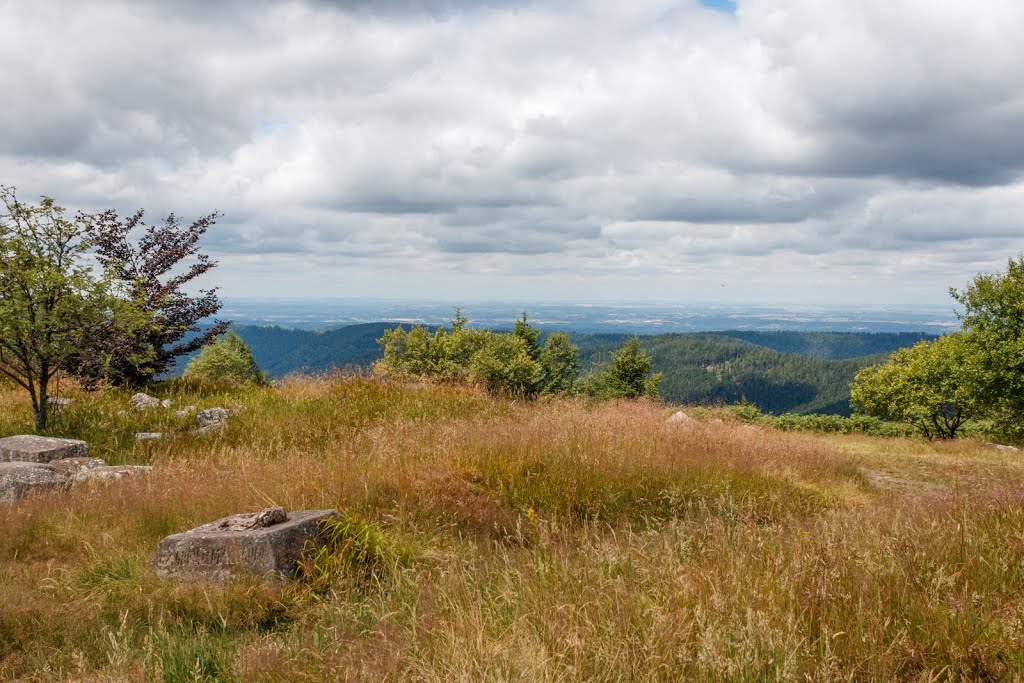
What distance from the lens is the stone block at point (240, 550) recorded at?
4.93 m

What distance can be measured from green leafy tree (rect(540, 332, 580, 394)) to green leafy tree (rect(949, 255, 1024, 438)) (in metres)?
40.5

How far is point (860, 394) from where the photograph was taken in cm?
4488

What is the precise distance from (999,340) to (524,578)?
3343cm

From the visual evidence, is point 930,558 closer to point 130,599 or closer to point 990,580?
point 990,580

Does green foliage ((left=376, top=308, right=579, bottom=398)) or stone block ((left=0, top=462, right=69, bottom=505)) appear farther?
green foliage ((left=376, top=308, right=579, bottom=398))

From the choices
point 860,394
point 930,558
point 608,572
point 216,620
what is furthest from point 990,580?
point 860,394

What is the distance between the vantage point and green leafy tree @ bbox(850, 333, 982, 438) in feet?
129

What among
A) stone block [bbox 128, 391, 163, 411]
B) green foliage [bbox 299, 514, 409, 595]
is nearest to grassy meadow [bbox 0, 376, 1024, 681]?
green foliage [bbox 299, 514, 409, 595]

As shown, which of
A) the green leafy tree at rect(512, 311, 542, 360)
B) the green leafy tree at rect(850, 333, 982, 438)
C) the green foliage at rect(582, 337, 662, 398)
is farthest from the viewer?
the green leafy tree at rect(512, 311, 542, 360)

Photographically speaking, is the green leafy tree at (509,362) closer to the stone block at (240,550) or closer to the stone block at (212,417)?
the stone block at (212,417)

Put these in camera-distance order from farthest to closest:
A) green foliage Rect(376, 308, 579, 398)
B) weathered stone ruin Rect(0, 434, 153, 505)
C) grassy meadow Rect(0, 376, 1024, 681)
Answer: green foliage Rect(376, 308, 579, 398) → weathered stone ruin Rect(0, 434, 153, 505) → grassy meadow Rect(0, 376, 1024, 681)

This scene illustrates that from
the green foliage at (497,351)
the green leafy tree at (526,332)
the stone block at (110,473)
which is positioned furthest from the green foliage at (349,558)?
the green leafy tree at (526,332)

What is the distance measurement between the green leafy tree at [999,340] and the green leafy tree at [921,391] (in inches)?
294

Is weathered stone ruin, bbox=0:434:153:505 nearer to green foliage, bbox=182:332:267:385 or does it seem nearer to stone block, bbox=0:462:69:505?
stone block, bbox=0:462:69:505
